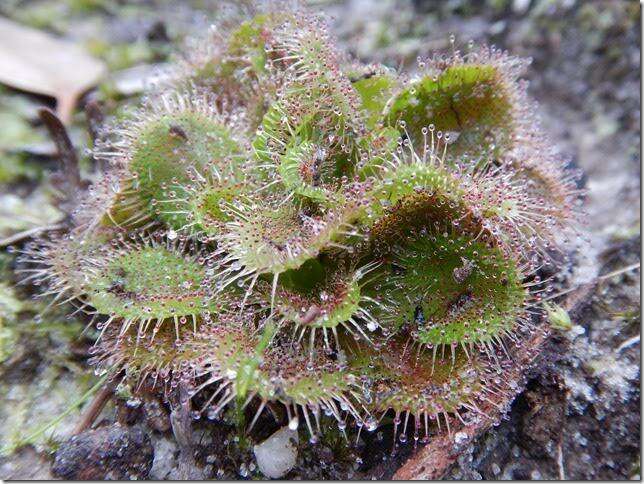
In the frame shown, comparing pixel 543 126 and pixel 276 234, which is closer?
pixel 276 234

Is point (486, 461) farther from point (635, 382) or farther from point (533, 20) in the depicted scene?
point (533, 20)

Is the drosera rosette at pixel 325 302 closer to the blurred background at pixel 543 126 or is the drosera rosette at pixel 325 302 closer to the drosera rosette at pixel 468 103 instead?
the blurred background at pixel 543 126

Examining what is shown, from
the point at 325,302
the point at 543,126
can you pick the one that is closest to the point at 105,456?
the point at 325,302

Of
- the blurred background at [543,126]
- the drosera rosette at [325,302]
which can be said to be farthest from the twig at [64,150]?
the drosera rosette at [325,302]

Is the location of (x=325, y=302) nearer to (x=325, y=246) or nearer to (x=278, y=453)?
(x=325, y=246)

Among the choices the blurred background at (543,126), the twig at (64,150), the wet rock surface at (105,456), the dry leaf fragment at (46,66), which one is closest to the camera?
the wet rock surface at (105,456)

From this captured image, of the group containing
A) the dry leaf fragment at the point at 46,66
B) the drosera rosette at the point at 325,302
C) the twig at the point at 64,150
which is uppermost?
the dry leaf fragment at the point at 46,66

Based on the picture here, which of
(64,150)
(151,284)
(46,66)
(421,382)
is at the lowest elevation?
(421,382)
